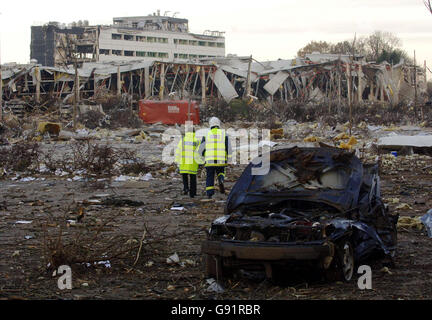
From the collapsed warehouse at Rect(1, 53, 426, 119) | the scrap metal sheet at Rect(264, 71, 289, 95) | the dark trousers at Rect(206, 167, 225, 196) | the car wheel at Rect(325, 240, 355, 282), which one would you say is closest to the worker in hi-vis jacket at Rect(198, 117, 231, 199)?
the dark trousers at Rect(206, 167, 225, 196)

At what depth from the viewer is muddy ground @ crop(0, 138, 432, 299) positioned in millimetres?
5926

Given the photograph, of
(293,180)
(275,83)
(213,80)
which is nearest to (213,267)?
(293,180)

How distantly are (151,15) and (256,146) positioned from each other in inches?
4176

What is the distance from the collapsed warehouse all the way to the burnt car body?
34.3 m

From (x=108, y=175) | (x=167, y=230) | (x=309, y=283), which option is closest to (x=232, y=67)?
(x=108, y=175)

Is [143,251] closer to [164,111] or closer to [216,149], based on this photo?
[216,149]

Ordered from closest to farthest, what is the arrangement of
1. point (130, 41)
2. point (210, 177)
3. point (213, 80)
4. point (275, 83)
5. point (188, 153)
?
point (210, 177)
point (188, 153)
point (213, 80)
point (275, 83)
point (130, 41)

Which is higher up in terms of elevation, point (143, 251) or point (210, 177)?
point (210, 177)

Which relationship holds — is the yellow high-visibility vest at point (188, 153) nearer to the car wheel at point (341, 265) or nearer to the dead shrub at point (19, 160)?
the dead shrub at point (19, 160)

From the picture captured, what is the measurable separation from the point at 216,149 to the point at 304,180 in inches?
191

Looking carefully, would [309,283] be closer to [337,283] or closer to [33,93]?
[337,283]

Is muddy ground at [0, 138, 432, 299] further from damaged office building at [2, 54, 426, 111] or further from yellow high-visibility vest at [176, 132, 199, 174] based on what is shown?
damaged office building at [2, 54, 426, 111]

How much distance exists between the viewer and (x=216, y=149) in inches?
465

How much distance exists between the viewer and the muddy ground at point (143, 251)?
5926 millimetres
